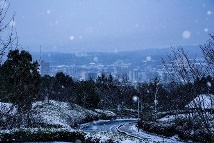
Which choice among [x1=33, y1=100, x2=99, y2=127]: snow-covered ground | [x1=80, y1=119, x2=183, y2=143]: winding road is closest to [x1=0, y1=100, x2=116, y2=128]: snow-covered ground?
[x1=33, y1=100, x2=99, y2=127]: snow-covered ground

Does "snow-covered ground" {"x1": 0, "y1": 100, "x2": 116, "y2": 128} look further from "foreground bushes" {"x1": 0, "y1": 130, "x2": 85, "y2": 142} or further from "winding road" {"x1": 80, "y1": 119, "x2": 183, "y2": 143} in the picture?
"foreground bushes" {"x1": 0, "y1": 130, "x2": 85, "y2": 142}

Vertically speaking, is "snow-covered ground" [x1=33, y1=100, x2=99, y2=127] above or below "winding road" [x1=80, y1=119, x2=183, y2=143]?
above

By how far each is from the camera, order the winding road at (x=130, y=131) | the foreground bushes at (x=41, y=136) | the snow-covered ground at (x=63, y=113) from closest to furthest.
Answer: the foreground bushes at (x=41, y=136)
the winding road at (x=130, y=131)
the snow-covered ground at (x=63, y=113)

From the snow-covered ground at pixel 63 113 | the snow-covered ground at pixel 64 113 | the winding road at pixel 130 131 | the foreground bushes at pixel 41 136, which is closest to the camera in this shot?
the foreground bushes at pixel 41 136

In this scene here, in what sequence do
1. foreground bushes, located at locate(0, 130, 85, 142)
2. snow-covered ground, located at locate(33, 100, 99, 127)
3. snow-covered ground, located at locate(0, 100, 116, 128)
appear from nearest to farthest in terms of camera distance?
foreground bushes, located at locate(0, 130, 85, 142)
snow-covered ground, located at locate(33, 100, 99, 127)
snow-covered ground, located at locate(0, 100, 116, 128)

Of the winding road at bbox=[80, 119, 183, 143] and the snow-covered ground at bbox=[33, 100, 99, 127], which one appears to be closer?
the winding road at bbox=[80, 119, 183, 143]

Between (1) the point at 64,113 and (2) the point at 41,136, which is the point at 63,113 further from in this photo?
(2) the point at 41,136

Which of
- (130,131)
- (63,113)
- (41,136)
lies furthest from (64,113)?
(41,136)

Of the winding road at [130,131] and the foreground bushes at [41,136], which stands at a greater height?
the foreground bushes at [41,136]

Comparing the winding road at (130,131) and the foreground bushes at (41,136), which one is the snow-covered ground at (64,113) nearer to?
the winding road at (130,131)

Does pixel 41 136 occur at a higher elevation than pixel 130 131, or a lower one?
higher

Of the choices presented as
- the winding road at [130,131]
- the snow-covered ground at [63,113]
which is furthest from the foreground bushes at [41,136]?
the snow-covered ground at [63,113]

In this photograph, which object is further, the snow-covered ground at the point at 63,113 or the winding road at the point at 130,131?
the snow-covered ground at the point at 63,113

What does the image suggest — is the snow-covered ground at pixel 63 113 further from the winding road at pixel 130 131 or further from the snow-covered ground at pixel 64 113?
the winding road at pixel 130 131
